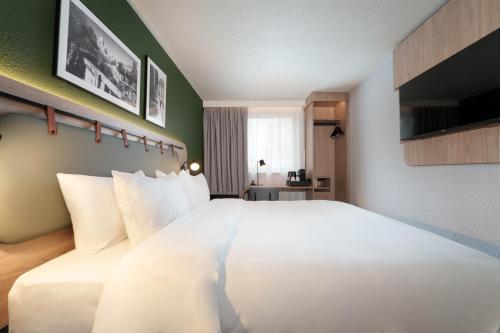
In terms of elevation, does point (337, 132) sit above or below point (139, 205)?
above

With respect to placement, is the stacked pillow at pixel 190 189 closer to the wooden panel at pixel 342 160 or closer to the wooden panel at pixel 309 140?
the wooden panel at pixel 309 140

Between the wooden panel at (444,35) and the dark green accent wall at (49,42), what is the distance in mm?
2620

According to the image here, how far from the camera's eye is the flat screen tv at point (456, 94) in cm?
156

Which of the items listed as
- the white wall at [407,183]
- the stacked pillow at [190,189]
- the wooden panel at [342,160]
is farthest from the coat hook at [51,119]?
the wooden panel at [342,160]

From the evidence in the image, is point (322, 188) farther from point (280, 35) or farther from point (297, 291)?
point (297, 291)

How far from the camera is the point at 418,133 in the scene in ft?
7.46

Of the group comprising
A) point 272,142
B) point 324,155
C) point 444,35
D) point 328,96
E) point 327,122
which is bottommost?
point 324,155

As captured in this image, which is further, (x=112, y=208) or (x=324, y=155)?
(x=324, y=155)

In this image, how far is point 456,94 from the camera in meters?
1.85

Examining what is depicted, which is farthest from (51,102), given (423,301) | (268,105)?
(268,105)

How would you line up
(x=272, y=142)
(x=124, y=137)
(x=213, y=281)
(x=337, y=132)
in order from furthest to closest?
(x=272, y=142)
(x=337, y=132)
(x=124, y=137)
(x=213, y=281)

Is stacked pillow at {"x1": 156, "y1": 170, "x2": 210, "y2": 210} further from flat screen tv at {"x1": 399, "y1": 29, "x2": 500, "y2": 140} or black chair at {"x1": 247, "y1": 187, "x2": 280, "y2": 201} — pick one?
flat screen tv at {"x1": 399, "y1": 29, "x2": 500, "y2": 140}

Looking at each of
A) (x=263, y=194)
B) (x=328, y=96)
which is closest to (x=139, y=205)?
(x=263, y=194)

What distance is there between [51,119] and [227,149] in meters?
3.35
